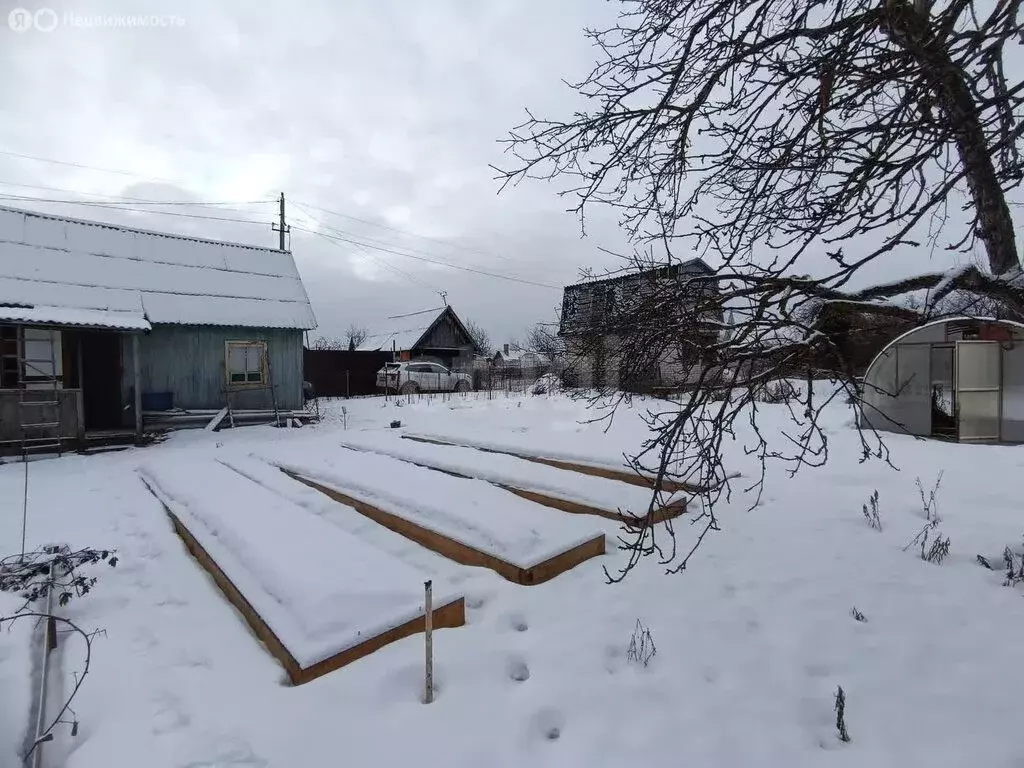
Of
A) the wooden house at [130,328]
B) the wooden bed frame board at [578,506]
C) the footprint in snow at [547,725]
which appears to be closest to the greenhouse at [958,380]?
the wooden bed frame board at [578,506]

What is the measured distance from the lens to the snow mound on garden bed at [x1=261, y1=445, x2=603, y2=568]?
4062 mm

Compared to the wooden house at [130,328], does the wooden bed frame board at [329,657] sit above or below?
below

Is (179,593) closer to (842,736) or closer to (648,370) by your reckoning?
(648,370)

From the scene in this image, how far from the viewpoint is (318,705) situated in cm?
247

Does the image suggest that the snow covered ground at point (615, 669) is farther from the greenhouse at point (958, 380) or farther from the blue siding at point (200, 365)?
the blue siding at point (200, 365)

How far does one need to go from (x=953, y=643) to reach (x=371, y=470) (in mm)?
5441

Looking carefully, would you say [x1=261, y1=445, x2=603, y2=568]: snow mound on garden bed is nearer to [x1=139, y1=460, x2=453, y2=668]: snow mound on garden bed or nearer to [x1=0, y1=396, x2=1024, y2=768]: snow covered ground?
[x1=0, y1=396, x2=1024, y2=768]: snow covered ground

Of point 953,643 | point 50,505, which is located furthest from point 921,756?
point 50,505

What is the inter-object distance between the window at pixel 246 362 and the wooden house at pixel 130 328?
0.08ft

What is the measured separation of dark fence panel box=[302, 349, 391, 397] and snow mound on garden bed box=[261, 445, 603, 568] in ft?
53.2

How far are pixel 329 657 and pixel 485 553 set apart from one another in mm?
1568

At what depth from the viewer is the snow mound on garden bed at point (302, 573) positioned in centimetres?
283

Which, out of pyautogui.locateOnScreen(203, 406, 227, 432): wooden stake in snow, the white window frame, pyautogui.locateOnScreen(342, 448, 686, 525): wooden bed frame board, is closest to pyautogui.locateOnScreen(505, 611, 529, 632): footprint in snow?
pyautogui.locateOnScreen(342, 448, 686, 525): wooden bed frame board

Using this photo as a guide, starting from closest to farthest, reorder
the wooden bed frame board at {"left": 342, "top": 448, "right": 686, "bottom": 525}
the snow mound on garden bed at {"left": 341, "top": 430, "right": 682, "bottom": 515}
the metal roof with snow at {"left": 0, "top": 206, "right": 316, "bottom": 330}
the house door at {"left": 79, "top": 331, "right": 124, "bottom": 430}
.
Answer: the wooden bed frame board at {"left": 342, "top": 448, "right": 686, "bottom": 525}
the snow mound on garden bed at {"left": 341, "top": 430, "right": 682, "bottom": 515}
the metal roof with snow at {"left": 0, "top": 206, "right": 316, "bottom": 330}
the house door at {"left": 79, "top": 331, "right": 124, "bottom": 430}
